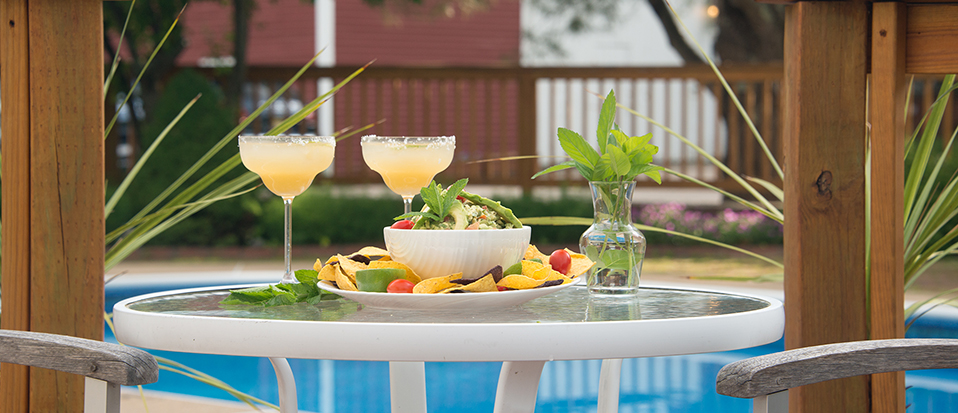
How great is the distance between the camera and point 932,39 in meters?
1.54

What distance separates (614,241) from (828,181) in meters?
0.44

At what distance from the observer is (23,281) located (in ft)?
5.36

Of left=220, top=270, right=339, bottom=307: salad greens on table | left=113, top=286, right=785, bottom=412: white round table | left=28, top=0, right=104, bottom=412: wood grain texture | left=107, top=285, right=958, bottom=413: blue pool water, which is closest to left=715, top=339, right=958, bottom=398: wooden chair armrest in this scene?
left=113, top=286, right=785, bottom=412: white round table

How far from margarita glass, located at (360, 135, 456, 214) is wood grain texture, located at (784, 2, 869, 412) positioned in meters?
0.65

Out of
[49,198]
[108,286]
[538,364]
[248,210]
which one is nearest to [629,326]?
[538,364]

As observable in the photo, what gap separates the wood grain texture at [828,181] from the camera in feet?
5.04

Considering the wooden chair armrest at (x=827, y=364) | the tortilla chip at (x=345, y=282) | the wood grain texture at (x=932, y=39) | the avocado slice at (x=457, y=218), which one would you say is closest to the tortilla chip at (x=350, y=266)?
the tortilla chip at (x=345, y=282)

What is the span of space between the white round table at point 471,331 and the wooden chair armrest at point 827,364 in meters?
0.10

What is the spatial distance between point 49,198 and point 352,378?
2.49m

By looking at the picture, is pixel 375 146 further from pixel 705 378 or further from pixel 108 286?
pixel 108 286

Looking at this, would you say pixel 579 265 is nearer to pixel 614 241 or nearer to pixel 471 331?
pixel 614 241

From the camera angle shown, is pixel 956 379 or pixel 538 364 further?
pixel 956 379

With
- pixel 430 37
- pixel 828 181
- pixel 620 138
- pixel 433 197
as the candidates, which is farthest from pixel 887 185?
pixel 430 37

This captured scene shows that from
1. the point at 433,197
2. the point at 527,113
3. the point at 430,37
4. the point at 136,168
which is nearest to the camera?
the point at 433,197
